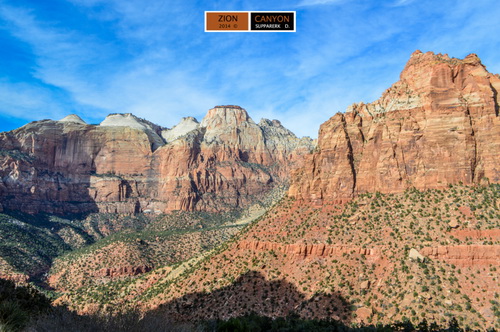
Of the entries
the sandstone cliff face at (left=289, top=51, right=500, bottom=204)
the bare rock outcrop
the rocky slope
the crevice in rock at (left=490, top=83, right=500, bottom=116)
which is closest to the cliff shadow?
the rocky slope

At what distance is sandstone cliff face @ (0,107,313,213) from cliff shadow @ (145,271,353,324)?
10739 centimetres

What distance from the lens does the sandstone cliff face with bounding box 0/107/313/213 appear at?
158000 mm

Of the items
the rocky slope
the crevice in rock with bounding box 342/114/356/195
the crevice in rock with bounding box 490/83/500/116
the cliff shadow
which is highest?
the crevice in rock with bounding box 490/83/500/116

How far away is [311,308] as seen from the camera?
47312mm

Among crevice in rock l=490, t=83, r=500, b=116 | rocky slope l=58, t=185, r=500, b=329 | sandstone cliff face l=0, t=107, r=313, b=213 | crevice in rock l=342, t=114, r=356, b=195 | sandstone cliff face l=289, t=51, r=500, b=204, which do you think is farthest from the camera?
sandstone cliff face l=0, t=107, r=313, b=213

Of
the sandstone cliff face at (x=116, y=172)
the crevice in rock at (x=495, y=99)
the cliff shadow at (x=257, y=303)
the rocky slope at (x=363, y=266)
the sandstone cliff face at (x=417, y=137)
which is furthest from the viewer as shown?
the sandstone cliff face at (x=116, y=172)

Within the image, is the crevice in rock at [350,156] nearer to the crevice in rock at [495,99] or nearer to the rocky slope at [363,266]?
the rocky slope at [363,266]

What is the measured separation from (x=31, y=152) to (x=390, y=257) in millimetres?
164066

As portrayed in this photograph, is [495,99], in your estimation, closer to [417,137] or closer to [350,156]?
[417,137]

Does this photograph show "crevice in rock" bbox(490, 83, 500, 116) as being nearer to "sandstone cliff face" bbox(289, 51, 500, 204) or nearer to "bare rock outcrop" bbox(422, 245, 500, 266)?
"sandstone cliff face" bbox(289, 51, 500, 204)

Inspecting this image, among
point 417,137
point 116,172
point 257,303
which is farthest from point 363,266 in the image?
point 116,172

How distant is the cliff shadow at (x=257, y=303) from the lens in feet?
153

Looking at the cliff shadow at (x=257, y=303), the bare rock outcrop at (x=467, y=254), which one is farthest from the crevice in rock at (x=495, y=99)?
the cliff shadow at (x=257, y=303)

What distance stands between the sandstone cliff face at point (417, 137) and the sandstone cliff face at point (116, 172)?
105m
